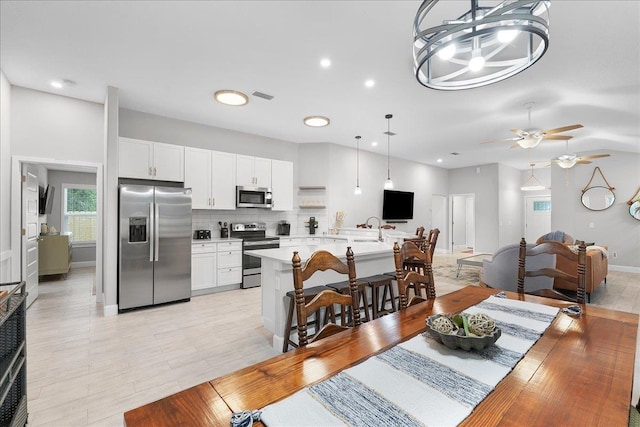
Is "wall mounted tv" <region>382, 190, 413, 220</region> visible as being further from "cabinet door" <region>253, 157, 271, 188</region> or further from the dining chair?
the dining chair

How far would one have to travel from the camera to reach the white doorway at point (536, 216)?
32.6 ft

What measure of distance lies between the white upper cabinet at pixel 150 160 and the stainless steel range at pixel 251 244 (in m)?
1.36

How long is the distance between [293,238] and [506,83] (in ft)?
13.6

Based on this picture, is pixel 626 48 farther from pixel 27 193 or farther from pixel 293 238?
pixel 27 193

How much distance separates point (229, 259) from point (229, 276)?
0.28 m

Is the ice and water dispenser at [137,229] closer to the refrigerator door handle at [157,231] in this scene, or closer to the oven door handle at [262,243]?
the refrigerator door handle at [157,231]

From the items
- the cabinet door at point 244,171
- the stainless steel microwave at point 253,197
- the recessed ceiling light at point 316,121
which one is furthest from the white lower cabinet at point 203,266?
the recessed ceiling light at point 316,121

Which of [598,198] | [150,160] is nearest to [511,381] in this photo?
[150,160]

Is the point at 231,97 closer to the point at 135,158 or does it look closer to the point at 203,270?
the point at 135,158

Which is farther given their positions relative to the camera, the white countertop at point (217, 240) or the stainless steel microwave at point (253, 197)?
the stainless steel microwave at point (253, 197)

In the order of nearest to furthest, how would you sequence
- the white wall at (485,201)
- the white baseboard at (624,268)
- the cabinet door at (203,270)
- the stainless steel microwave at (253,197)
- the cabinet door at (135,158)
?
1. the cabinet door at (135,158)
2. the cabinet door at (203,270)
3. the stainless steel microwave at (253,197)
4. the white baseboard at (624,268)
5. the white wall at (485,201)

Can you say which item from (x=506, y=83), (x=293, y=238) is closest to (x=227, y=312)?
(x=293, y=238)

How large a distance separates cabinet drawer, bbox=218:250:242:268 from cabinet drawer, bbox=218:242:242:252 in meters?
0.05

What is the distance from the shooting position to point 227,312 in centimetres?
394
